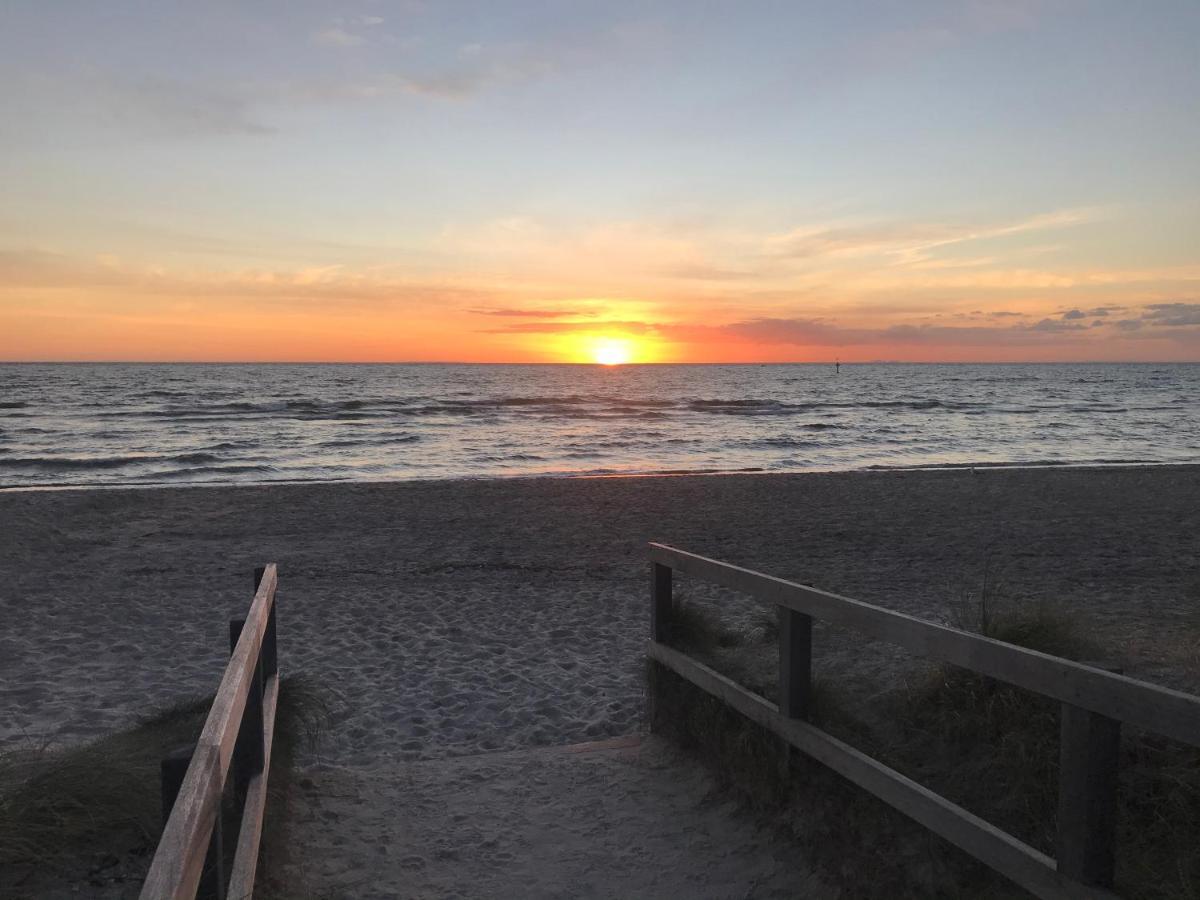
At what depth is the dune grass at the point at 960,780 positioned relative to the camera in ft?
9.61

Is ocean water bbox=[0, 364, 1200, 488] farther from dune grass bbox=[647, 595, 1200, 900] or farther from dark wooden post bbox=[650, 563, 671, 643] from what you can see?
dune grass bbox=[647, 595, 1200, 900]

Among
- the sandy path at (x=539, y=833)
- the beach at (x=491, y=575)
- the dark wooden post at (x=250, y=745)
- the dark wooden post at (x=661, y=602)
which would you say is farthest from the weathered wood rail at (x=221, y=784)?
the dark wooden post at (x=661, y=602)

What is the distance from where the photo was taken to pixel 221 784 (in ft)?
7.98

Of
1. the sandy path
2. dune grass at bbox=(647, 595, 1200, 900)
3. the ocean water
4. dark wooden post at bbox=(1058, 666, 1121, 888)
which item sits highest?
dark wooden post at bbox=(1058, 666, 1121, 888)

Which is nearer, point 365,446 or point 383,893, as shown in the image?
point 383,893

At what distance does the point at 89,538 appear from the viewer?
512 inches

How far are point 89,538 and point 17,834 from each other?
11.4 metres

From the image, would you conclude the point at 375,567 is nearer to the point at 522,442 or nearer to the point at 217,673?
the point at 217,673

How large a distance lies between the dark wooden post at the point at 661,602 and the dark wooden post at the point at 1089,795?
3080 mm

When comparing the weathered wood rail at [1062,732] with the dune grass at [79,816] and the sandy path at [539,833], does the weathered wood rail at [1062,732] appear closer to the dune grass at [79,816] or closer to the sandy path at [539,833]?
the sandy path at [539,833]

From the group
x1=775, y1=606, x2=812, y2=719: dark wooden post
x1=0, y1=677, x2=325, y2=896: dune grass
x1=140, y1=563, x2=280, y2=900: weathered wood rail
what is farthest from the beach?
x1=0, y1=677, x2=325, y2=896: dune grass

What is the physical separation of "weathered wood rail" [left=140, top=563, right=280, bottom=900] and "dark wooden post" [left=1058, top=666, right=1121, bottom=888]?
2.31 metres

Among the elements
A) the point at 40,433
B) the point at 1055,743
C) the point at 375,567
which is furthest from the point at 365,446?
the point at 1055,743

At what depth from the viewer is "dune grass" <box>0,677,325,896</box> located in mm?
3037
